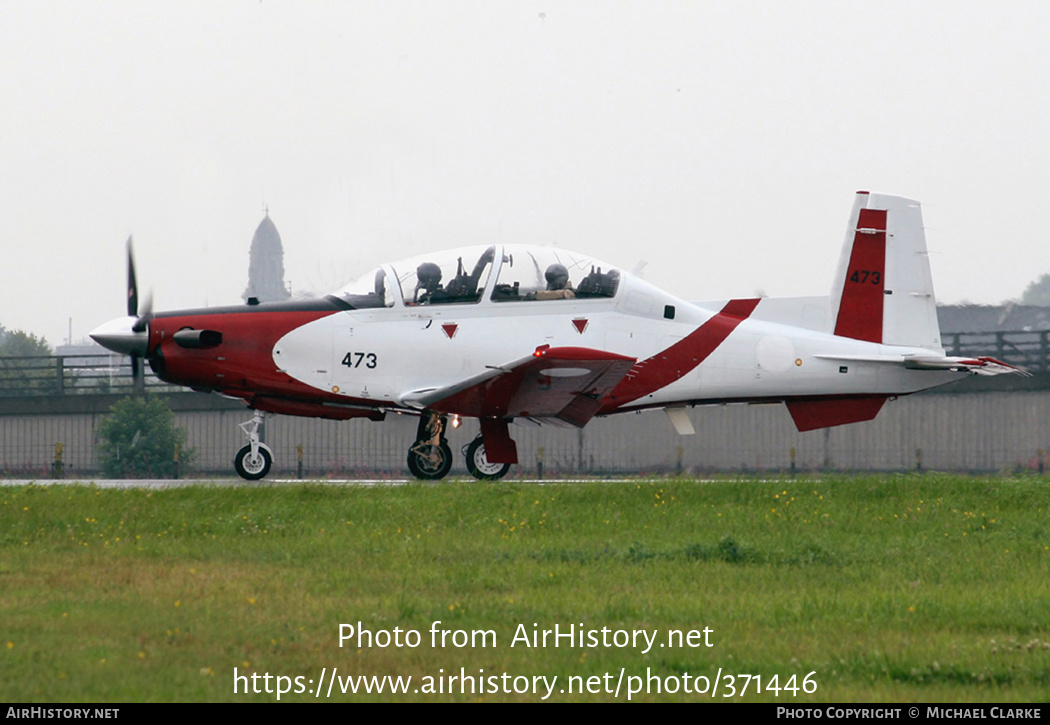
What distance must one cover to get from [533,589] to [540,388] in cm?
692

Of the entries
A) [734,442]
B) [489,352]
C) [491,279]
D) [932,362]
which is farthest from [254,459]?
[734,442]

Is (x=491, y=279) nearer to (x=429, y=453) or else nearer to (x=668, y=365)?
(x=429, y=453)

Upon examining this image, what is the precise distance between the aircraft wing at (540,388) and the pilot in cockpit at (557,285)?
3.00 feet

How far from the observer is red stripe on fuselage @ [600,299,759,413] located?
53.3 feet

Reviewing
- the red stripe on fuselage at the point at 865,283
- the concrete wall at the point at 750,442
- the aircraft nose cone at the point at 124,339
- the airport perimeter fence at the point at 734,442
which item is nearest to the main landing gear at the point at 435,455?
the aircraft nose cone at the point at 124,339

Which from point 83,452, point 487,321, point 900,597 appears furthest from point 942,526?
point 83,452

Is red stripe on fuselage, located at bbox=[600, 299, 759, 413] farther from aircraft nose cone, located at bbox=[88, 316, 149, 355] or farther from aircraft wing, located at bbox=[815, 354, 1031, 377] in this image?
aircraft nose cone, located at bbox=[88, 316, 149, 355]

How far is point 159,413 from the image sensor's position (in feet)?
103

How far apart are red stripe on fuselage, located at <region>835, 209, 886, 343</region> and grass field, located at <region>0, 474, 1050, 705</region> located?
11.0 ft

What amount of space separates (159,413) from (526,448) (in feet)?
32.8

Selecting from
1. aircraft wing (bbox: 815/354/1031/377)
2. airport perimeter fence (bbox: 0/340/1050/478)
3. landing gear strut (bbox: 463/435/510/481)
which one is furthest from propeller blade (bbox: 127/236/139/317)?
airport perimeter fence (bbox: 0/340/1050/478)

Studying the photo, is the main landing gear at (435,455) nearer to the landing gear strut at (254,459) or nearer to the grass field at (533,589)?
the landing gear strut at (254,459)

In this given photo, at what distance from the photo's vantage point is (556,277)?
15984mm

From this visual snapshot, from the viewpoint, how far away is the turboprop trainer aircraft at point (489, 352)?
1582 centimetres
